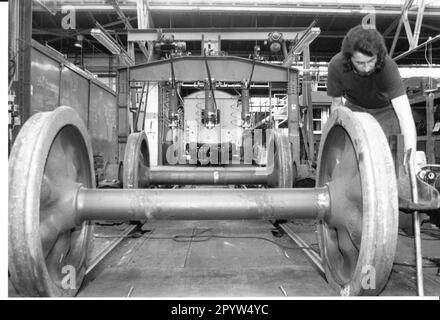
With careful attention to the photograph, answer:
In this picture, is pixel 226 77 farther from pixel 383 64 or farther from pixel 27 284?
pixel 27 284

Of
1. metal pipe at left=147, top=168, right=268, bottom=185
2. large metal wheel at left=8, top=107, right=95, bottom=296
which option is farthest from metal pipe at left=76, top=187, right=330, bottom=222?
metal pipe at left=147, top=168, right=268, bottom=185

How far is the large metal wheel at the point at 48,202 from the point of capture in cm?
137

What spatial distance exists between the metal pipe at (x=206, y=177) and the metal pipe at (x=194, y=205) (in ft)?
5.70

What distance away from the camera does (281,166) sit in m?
3.46

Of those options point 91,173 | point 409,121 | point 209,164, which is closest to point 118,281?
point 91,173

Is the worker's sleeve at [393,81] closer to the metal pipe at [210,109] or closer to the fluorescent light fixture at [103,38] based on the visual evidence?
the metal pipe at [210,109]

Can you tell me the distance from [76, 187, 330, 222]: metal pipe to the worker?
0.62 m

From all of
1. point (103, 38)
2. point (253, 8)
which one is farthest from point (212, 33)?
point (253, 8)

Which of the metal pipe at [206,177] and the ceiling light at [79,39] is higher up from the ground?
the ceiling light at [79,39]

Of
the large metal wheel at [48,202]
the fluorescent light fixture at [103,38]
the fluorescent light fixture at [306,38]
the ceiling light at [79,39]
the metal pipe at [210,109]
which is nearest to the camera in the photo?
the large metal wheel at [48,202]

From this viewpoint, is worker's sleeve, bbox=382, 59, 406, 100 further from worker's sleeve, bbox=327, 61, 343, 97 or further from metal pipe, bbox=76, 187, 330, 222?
metal pipe, bbox=76, 187, 330, 222

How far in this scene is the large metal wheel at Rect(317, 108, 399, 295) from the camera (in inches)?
56.4

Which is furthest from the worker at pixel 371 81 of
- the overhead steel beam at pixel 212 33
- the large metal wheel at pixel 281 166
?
the overhead steel beam at pixel 212 33
